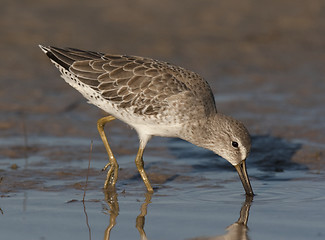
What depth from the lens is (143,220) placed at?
7543 millimetres

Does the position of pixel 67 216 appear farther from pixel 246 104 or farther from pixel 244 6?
pixel 244 6

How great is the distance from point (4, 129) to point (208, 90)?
3965 millimetres

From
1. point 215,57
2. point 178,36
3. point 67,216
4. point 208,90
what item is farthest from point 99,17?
point 67,216

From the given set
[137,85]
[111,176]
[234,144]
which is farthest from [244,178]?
[137,85]

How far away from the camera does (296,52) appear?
15.1 metres

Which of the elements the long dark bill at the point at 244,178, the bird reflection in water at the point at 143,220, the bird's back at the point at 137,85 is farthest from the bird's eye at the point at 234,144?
the bird reflection in water at the point at 143,220

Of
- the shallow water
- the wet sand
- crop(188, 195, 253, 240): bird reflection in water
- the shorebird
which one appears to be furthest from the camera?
the wet sand

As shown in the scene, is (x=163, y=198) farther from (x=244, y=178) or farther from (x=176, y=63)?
(x=176, y=63)

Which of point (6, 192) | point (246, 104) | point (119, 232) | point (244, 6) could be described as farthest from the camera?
point (244, 6)

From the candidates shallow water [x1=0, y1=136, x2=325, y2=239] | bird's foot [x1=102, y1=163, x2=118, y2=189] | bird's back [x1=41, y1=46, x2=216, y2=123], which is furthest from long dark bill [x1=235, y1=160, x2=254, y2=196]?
bird's foot [x1=102, y1=163, x2=118, y2=189]

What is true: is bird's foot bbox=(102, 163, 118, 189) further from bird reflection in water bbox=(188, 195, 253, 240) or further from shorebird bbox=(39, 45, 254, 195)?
bird reflection in water bbox=(188, 195, 253, 240)

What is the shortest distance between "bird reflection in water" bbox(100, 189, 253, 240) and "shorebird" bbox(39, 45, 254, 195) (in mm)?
392

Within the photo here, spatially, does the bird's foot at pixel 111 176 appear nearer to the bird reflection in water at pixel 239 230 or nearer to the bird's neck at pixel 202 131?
the bird's neck at pixel 202 131

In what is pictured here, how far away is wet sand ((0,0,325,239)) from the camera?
9.64 metres
